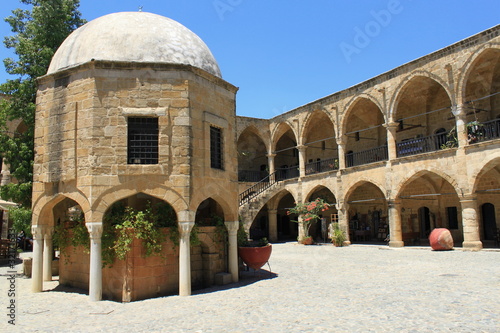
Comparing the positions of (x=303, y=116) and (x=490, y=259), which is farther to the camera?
(x=303, y=116)

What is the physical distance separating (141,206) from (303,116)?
15.7 metres

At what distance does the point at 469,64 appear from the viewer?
1520cm

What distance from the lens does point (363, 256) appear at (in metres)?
14.8

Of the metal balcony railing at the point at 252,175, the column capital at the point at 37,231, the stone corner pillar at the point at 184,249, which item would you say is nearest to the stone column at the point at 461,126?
the stone corner pillar at the point at 184,249

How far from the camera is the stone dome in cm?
888

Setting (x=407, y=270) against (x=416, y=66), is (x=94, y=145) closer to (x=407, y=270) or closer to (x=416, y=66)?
(x=407, y=270)

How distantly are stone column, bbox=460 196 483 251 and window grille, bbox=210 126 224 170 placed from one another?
1047cm

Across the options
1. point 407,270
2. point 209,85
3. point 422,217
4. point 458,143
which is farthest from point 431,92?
point 209,85

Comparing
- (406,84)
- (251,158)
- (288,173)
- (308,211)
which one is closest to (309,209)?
(308,211)

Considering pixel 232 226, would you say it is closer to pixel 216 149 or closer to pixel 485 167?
pixel 216 149

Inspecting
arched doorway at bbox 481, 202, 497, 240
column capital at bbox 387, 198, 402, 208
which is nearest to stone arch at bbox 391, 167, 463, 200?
column capital at bbox 387, 198, 402, 208

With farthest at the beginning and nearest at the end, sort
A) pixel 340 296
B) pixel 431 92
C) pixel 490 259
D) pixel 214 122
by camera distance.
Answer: pixel 431 92
pixel 490 259
pixel 214 122
pixel 340 296

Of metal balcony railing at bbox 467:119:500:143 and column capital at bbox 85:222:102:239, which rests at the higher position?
metal balcony railing at bbox 467:119:500:143

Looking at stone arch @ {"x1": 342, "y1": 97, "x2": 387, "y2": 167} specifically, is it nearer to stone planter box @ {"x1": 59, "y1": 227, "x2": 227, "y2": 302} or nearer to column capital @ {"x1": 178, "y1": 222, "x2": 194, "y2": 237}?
stone planter box @ {"x1": 59, "y1": 227, "x2": 227, "y2": 302}
